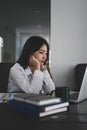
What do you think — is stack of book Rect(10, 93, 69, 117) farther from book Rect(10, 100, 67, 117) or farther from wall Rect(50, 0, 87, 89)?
wall Rect(50, 0, 87, 89)

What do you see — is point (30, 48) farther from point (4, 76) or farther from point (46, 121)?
point (46, 121)

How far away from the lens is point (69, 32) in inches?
122

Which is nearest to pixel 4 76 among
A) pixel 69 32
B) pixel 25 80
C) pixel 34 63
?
pixel 34 63

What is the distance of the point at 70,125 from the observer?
85cm

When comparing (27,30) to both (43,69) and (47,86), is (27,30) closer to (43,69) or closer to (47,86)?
(43,69)

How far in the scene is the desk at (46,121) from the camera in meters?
0.83

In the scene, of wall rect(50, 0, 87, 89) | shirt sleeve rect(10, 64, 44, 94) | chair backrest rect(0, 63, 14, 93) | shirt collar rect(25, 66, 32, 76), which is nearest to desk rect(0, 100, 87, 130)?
shirt sleeve rect(10, 64, 44, 94)

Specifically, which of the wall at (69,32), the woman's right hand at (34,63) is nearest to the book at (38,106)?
the woman's right hand at (34,63)

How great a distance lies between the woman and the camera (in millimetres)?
1699

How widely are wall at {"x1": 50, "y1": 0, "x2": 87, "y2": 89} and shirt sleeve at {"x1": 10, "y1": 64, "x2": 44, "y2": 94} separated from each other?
1.38 metres

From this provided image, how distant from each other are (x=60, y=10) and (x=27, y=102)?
238 cm

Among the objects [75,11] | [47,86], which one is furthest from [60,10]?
[47,86]

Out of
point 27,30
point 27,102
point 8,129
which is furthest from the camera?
point 27,30

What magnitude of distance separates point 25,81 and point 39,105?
2.54 feet
